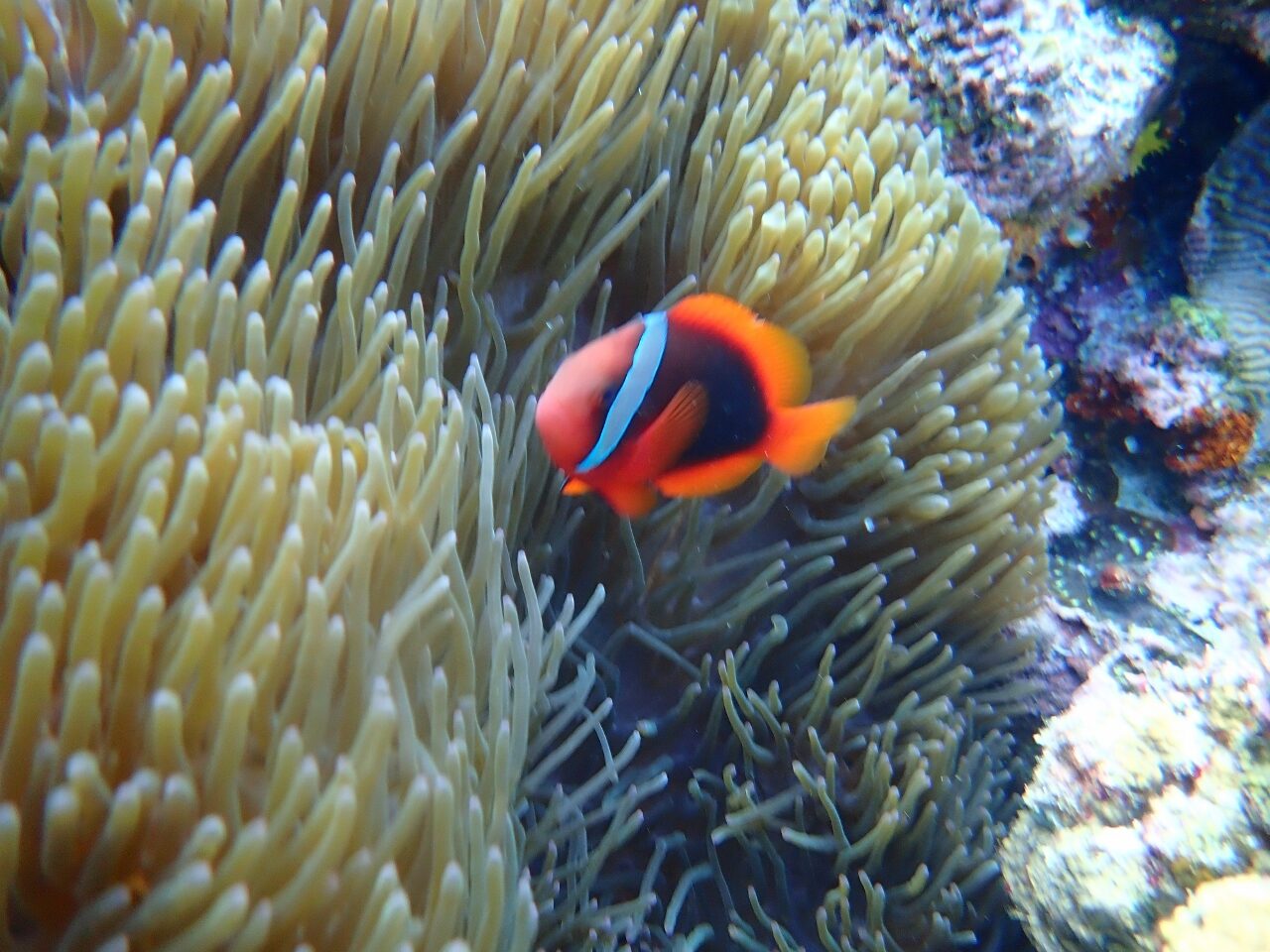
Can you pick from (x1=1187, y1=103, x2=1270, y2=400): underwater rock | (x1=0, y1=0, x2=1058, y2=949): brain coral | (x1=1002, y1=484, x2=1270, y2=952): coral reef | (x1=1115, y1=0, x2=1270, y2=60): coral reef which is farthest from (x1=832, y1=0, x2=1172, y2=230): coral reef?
(x1=1002, y1=484, x2=1270, y2=952): coral reef

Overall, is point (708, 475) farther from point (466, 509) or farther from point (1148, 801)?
point (1148, 801)

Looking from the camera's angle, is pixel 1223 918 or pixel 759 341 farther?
pixel 759 341

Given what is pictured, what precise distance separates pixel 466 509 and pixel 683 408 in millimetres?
344

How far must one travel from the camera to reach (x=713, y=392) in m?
1.36

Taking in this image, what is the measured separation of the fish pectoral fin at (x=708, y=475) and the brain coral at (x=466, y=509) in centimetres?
21

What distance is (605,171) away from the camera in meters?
1.61

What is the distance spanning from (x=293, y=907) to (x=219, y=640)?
0.82 feet

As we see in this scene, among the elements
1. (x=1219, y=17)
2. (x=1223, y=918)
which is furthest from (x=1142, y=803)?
(x=1219, y=17)

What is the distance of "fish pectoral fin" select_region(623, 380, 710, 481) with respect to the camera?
51.4 inches

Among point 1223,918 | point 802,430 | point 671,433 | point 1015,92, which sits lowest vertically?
point 1223,918

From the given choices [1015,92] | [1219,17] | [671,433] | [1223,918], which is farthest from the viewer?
[1219,17]

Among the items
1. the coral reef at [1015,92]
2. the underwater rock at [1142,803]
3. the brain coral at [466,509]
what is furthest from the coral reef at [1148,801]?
the coral reef at [1015,92]

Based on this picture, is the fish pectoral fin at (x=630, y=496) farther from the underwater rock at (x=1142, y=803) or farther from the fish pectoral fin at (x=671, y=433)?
the underwater rock at (x=1142, y=803)

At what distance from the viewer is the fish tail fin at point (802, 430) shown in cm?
139
